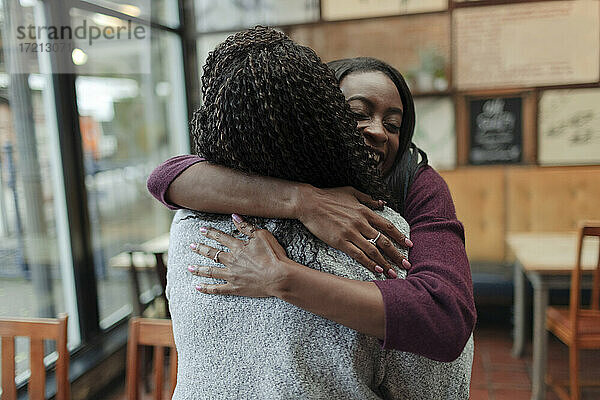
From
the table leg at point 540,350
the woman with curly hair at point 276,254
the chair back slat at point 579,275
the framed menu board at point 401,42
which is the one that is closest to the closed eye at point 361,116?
the woman with curly hair at point 276,254

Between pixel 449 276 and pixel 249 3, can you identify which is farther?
pixel 249 3

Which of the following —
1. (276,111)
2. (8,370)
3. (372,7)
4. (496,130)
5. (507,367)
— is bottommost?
(507,367)

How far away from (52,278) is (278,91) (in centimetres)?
252

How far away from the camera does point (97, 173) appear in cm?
313

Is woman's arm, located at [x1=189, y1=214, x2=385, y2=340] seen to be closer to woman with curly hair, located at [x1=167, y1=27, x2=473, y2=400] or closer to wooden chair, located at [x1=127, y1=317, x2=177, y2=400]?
woman with curly hair, located at [x1=167, y1=27, x2=473, y2=400]

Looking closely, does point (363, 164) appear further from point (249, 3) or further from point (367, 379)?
point (249, 3)

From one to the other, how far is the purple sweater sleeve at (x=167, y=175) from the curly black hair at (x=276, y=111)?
0.19m

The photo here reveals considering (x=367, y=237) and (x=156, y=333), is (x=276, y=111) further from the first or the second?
(x=156, y=333)

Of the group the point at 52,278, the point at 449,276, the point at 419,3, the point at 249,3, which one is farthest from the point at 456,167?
Result: the point at 449,276

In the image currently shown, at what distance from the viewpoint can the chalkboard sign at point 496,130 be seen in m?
4.02

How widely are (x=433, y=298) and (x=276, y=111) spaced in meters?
0.34

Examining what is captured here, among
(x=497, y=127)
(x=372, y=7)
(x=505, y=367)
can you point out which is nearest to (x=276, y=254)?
(x=505, y=367)

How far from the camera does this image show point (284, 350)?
721mm

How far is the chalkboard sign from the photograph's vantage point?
4016mm
